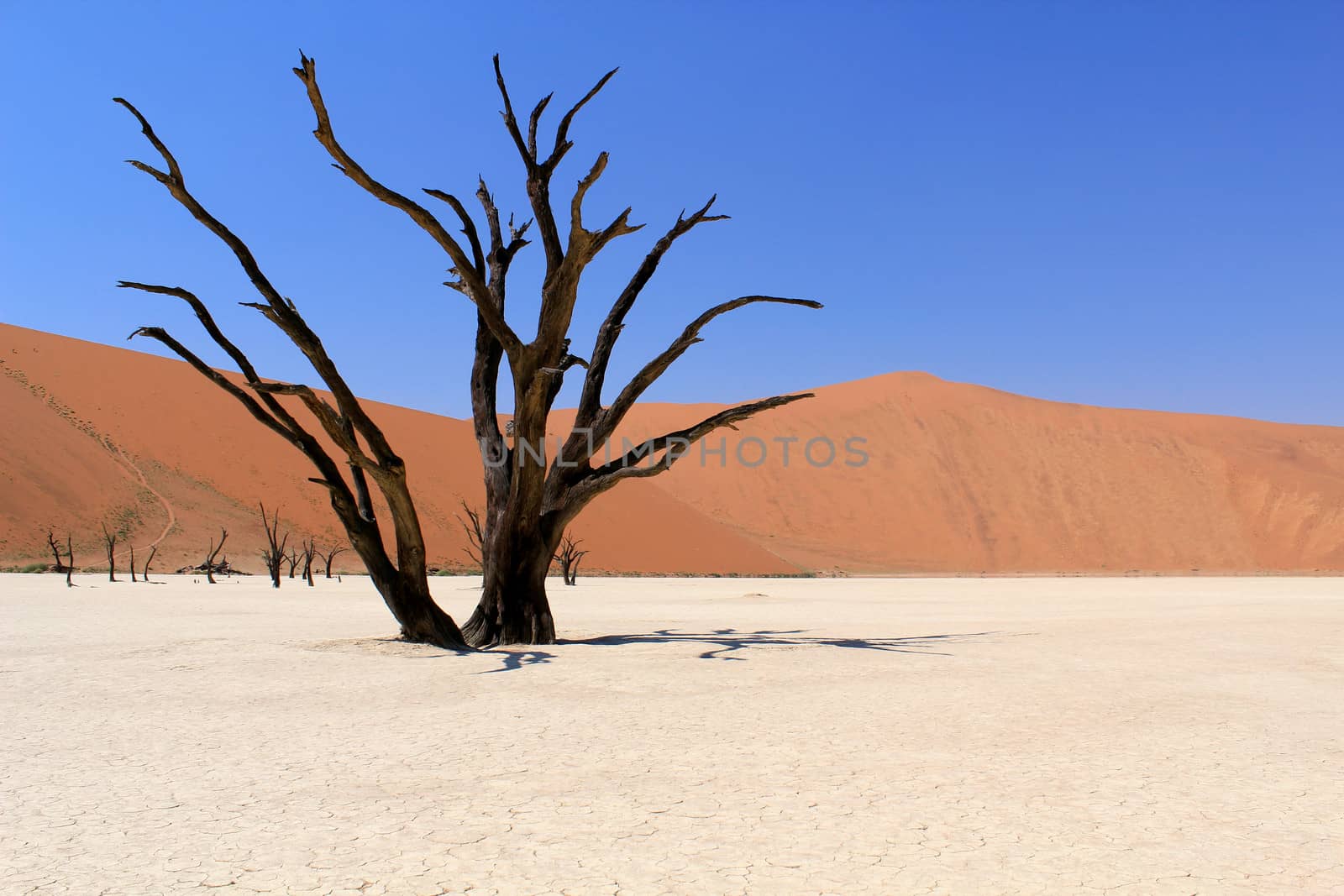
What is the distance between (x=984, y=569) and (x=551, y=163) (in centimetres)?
4456

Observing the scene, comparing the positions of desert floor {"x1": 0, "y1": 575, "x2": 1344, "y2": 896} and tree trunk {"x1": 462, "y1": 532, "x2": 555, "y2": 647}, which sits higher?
tree trunk {"x1": 462, "y1": 532, "x2": 555, "y2": 647}

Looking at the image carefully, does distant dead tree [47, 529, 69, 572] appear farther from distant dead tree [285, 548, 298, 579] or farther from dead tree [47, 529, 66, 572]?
distant dead tree [285, 548, 298, 579]

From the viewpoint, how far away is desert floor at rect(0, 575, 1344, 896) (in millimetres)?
3594

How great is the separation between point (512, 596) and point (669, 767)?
640 cm

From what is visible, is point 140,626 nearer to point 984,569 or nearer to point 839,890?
point 839,890

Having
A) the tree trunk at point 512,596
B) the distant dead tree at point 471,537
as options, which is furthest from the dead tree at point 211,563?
the tree trunk at point 512,596

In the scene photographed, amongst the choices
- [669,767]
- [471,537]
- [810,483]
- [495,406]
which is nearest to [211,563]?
[471,537]

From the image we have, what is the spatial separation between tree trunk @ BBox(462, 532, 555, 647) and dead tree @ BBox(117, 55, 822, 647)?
1cm

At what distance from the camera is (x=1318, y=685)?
841 cm

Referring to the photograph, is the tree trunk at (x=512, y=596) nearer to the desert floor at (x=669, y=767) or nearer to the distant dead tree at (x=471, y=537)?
the desert floor at (x=669, y=767)

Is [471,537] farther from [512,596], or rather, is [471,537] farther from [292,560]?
[512,596]

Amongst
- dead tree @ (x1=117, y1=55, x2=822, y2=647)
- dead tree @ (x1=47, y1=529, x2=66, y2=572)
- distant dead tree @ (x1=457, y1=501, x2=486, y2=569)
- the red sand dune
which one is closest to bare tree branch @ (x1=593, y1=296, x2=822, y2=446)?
dead tree @ (x1=117, y1=55, x2=822, y2=647)

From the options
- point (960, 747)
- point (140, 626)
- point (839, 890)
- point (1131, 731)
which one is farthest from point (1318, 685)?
point (140, 626)

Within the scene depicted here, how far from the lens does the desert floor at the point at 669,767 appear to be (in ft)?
11.8
